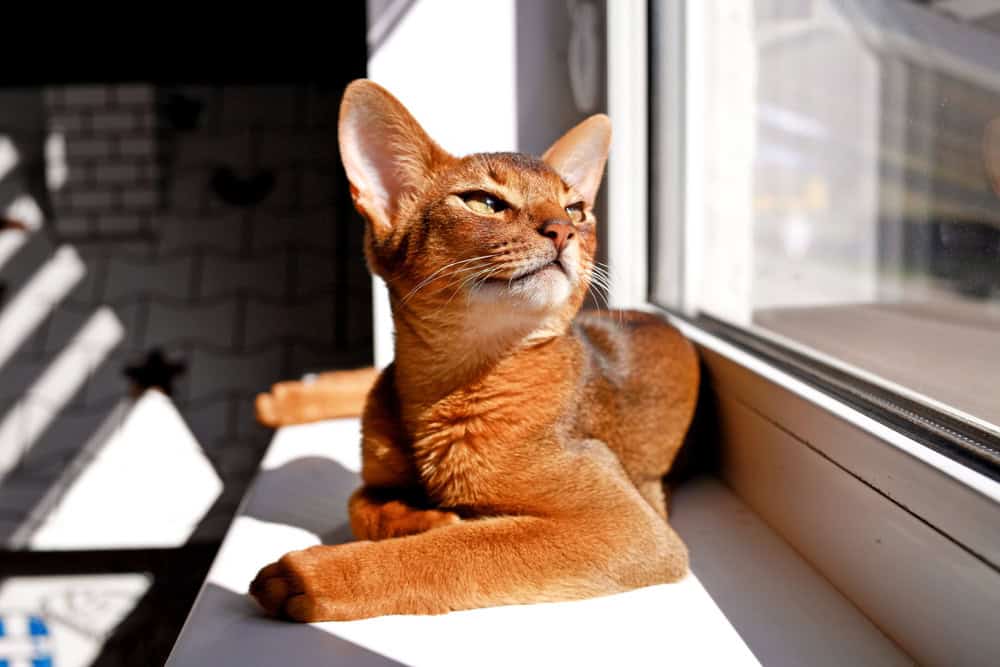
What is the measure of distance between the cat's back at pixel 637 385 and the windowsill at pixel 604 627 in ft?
0.58

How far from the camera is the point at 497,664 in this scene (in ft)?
2.44

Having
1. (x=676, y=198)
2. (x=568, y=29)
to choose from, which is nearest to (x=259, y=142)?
(x=568, y=29)

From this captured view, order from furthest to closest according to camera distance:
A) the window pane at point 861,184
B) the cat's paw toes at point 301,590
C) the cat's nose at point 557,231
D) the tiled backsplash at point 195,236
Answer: the tiled backsplash at point 195,236, the window pane at point 861,184, the cat's nose at point 557,231, the cat's paw toes at point 301,590

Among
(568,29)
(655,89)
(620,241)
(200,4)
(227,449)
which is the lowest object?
(227,449)

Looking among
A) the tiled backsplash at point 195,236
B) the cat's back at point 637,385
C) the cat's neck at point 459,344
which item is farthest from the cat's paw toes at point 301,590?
the tiled backsplash at point 195,236

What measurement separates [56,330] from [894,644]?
2814 millimetres

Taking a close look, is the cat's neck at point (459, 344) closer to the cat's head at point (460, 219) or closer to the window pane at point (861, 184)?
the cat's head at point (460, 219)

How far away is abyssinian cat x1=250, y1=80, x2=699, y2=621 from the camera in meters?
0.84

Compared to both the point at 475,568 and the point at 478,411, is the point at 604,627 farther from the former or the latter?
the point at 478,411

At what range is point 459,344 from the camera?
0.98 meters

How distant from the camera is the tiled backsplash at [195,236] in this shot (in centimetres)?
287

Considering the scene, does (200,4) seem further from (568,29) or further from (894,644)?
(894,644)

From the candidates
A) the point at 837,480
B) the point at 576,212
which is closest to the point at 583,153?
the point at 576,212

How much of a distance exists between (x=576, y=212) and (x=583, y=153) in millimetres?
104
